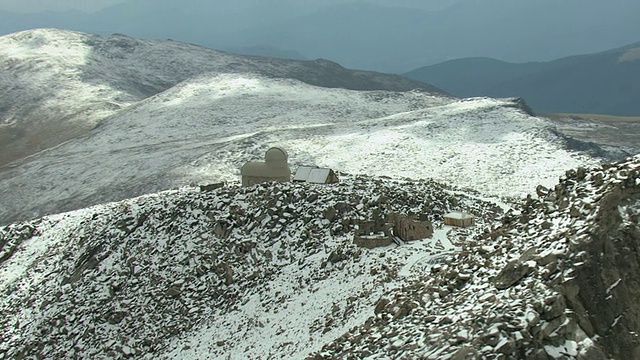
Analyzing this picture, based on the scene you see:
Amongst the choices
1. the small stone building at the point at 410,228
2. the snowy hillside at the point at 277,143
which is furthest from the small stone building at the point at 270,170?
the snowy hillside at the point at 277,143

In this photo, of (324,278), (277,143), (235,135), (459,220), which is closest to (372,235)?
(324,278)

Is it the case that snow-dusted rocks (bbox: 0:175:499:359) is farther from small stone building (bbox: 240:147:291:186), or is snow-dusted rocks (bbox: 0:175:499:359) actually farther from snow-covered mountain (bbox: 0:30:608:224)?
snow-covered mountain (bbox: 0:30:608:224)

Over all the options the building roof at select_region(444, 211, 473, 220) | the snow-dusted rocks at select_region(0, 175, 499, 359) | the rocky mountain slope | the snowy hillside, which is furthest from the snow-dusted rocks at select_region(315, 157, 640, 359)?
the rocky mountain slope

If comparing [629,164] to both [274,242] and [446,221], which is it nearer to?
[446,221]

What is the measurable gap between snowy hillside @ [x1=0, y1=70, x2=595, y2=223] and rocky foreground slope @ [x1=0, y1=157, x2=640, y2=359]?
18.8 m

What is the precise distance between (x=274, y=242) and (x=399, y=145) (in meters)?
37.9

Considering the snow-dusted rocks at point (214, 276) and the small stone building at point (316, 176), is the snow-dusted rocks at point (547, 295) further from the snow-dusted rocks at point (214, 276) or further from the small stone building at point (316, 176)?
the small stone building at point (316, 176)

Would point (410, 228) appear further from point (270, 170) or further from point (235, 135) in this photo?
point (235, 135)

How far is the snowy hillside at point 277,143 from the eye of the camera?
177 ft

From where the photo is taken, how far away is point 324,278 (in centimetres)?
2275

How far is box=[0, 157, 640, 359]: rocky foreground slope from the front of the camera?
490 inches

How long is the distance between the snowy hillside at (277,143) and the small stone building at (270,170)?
16874mm

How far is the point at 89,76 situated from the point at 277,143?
237 ft

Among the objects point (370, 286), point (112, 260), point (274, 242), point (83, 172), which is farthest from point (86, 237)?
point (83, 172)
